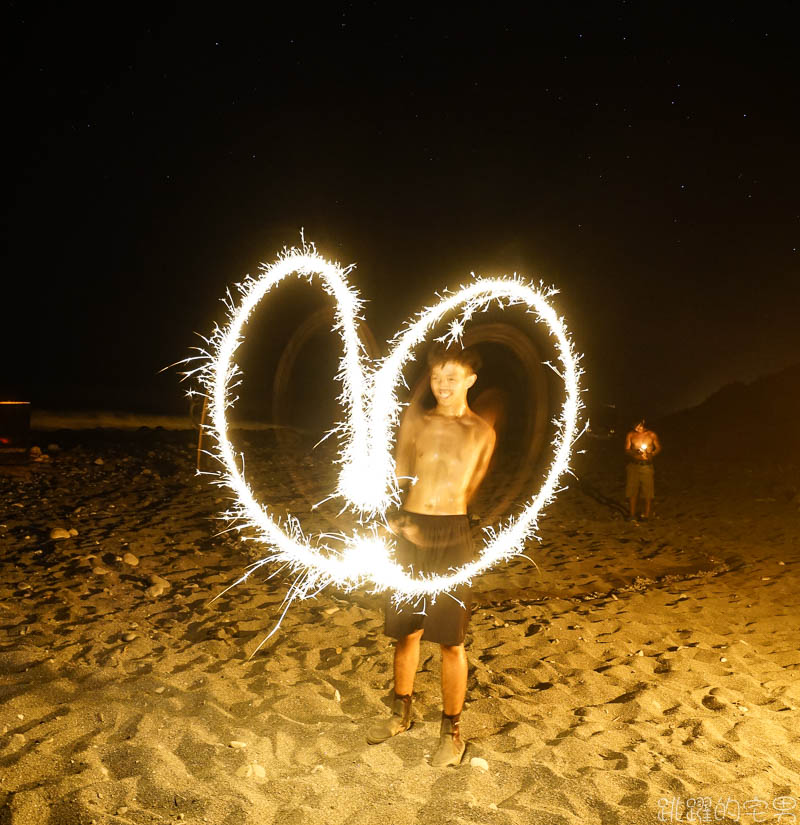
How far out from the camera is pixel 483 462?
137 inches

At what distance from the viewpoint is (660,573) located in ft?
23.3

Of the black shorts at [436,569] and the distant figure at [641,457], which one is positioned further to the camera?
the distant figure at [641,457]

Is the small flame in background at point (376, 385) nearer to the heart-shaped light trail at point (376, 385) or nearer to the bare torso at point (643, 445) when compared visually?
the heart-shaped light trail at point (376, 385)

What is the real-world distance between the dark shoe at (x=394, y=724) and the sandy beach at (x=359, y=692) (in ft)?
0.19

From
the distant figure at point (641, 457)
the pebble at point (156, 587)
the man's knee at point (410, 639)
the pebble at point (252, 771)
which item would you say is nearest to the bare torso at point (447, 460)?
the man's knee at point (410, 639)

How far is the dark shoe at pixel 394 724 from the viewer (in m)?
3.46

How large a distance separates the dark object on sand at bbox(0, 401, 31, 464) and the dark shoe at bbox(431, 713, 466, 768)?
337 inches

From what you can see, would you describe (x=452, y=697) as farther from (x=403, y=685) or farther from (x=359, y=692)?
(x=359, y=692)

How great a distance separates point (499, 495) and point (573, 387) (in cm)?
741

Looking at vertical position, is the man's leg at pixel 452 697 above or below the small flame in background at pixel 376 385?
below

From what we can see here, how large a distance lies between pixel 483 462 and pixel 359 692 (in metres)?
1.71

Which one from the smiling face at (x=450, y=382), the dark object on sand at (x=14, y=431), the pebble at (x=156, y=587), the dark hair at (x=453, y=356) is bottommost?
the pebble at (x=156, y=587)

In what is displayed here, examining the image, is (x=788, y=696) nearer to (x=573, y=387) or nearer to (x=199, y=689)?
(x=573, y=387)

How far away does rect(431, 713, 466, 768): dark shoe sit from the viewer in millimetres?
3270
